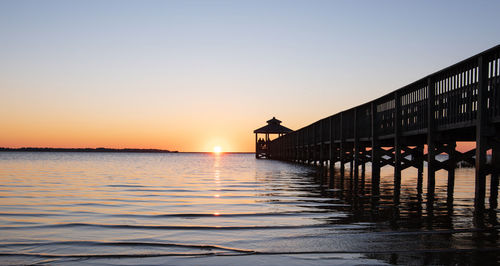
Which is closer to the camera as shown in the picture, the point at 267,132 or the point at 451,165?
the point at 451,165

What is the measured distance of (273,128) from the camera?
62750 millimetres

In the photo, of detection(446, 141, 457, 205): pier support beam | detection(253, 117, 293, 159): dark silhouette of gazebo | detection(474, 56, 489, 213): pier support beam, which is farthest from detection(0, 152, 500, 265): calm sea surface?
detection(253, 117, 293, 159): dark silhouette of gazebo

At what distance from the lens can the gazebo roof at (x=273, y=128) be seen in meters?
62.1

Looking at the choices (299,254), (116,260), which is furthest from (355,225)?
(116,260)

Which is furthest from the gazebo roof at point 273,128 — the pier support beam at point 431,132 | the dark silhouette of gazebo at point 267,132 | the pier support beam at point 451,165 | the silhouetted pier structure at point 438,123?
the pier support beam at point 431,132

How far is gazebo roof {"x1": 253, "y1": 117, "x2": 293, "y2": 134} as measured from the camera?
62.1 metres

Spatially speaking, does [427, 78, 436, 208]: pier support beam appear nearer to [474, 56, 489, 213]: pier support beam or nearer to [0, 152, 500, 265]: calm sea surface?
[0, 152, 500, 265]: calm sea surface

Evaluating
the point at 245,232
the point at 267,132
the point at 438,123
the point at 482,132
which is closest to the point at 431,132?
the point at 438,123

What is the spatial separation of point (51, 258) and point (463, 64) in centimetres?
963

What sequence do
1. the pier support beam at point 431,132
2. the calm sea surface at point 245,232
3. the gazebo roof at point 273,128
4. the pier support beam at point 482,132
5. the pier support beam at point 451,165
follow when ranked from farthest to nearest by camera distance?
the gazebo roof at point 273,128 < the pier support beam at point 451,165 < the pier support beam at point 431,132 < the pier support beam at point 482,132 < the calm sea surface at point 245,232

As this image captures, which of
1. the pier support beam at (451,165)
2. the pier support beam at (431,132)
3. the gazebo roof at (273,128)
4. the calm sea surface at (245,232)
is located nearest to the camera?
the calm sea surface at (245,232)

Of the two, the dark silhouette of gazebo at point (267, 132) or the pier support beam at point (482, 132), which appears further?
the dark silhouette of gazebo at point (267, 132)

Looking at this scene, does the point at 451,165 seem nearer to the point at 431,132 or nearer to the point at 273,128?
the point at 431,132

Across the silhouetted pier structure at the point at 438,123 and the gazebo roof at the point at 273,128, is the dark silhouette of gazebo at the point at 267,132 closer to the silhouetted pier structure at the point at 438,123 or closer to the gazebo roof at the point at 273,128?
the gazebo roof at the point at 273,128
